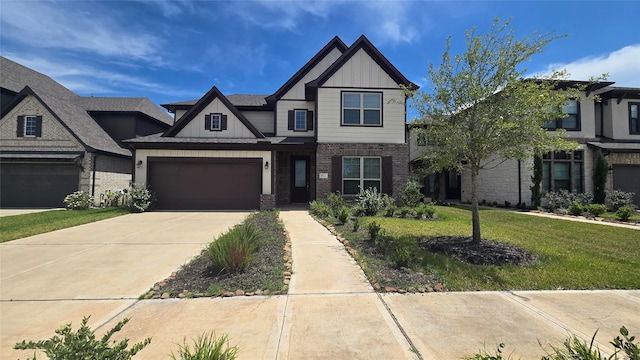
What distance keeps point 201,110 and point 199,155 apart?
108 inches

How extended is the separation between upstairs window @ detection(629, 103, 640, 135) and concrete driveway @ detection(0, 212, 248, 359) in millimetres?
22877

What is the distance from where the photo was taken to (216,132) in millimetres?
15609

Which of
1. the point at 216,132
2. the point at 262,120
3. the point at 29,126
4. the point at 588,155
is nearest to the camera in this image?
the point at 216,132

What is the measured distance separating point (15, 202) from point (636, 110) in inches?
1408

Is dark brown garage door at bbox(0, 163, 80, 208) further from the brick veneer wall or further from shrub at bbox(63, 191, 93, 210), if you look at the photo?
the brick veneer wall

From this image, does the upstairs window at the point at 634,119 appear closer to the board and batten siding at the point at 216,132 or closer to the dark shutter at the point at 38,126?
the board and batten siding at the point at 216,132

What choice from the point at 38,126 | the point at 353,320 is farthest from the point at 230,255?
the point at 38,126

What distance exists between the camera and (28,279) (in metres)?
4.89

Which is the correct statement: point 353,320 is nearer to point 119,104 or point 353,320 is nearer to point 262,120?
point 262,120

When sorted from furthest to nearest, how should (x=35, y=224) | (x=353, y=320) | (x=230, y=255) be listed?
(x=35, y=224) → (x=230, y=255) → (x=353, y=320)

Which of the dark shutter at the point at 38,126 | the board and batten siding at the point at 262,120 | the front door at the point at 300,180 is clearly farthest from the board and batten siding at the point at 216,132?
the dark shutter at the point at 38,126

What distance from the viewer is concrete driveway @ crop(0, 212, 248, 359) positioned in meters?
3.58

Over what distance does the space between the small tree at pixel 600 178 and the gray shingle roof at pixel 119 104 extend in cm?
2851

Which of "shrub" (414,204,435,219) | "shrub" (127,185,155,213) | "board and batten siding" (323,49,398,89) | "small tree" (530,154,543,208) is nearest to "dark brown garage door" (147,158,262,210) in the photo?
"shrub" (127,185,155,213)
